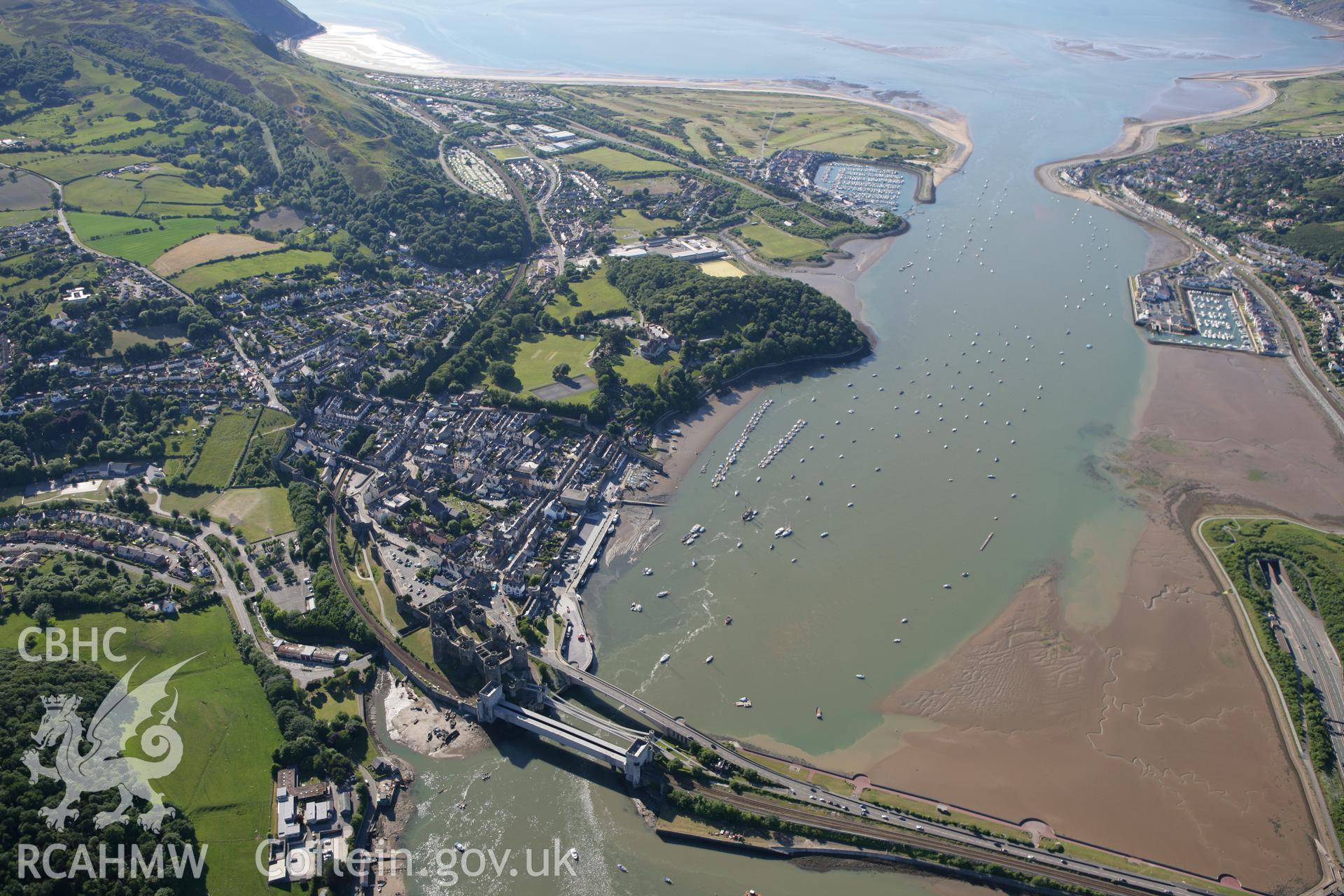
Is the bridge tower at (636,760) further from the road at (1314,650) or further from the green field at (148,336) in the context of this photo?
the green field at (148,336)

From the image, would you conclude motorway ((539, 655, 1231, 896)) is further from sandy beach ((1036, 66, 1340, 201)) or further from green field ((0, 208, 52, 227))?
sandy beach ((1036, 66, 1340, 201))

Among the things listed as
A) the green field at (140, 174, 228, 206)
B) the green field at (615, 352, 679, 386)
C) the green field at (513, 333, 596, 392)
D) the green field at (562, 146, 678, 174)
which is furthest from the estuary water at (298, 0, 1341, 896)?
the green field at (140, 174, 228, 206)

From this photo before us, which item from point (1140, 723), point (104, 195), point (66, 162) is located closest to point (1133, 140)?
point (1140, 723)

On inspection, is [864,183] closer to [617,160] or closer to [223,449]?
[617,160]

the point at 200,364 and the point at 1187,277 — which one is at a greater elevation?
the point at 1187,277

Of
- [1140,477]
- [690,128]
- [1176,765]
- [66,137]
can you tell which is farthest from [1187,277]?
[66,137]

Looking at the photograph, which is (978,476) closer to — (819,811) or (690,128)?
(819,811)
